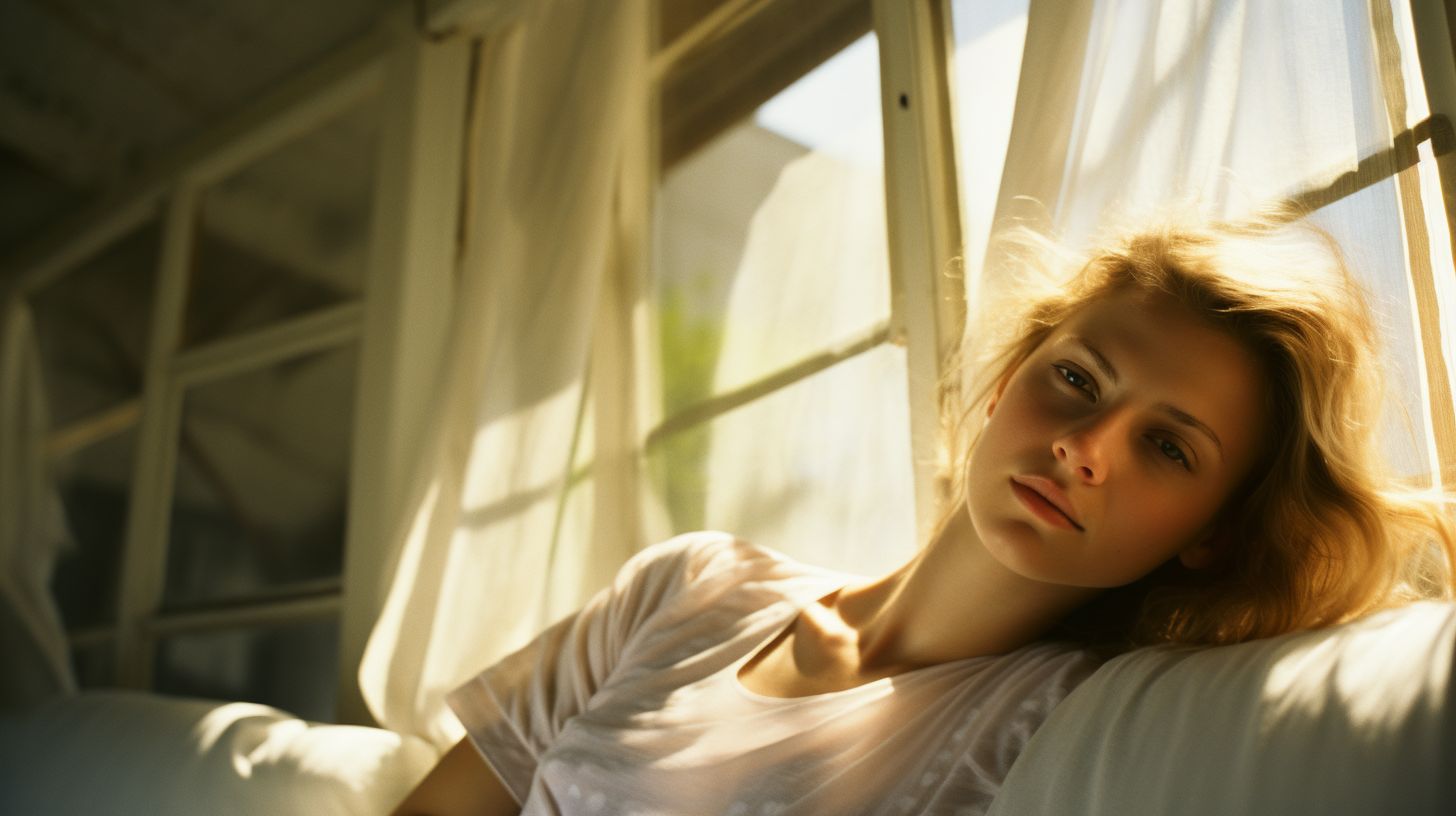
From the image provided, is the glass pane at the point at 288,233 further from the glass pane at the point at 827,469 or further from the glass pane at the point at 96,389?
the glass pane at the point at 827,469

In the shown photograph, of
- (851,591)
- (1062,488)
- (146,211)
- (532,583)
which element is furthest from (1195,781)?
(146,211)

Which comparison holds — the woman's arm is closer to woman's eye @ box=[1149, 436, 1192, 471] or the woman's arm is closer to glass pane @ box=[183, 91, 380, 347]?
woman's eye @ box=[1149, 436, 1192, 471]

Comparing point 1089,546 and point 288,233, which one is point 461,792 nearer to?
point 1089,546

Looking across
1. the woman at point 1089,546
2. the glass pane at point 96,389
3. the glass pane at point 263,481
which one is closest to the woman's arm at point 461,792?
the woman at point 1089,546

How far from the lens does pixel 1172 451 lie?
38.7 inches

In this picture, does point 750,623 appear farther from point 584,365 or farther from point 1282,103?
point 1282,103

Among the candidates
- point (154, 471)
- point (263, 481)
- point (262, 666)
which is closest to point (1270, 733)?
point (262, 666)

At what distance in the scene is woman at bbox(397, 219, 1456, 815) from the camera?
0.97m

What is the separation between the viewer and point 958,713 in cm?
104

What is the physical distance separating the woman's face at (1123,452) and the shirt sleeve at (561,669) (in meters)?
0.49

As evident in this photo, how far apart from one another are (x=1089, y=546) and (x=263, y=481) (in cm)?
221

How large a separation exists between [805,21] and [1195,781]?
4.26ft

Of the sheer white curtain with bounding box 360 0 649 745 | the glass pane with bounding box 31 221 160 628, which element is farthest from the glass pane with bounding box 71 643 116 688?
the sheer white curtain with bounding box 360 0 649 745

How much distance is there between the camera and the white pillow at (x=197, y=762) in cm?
154
